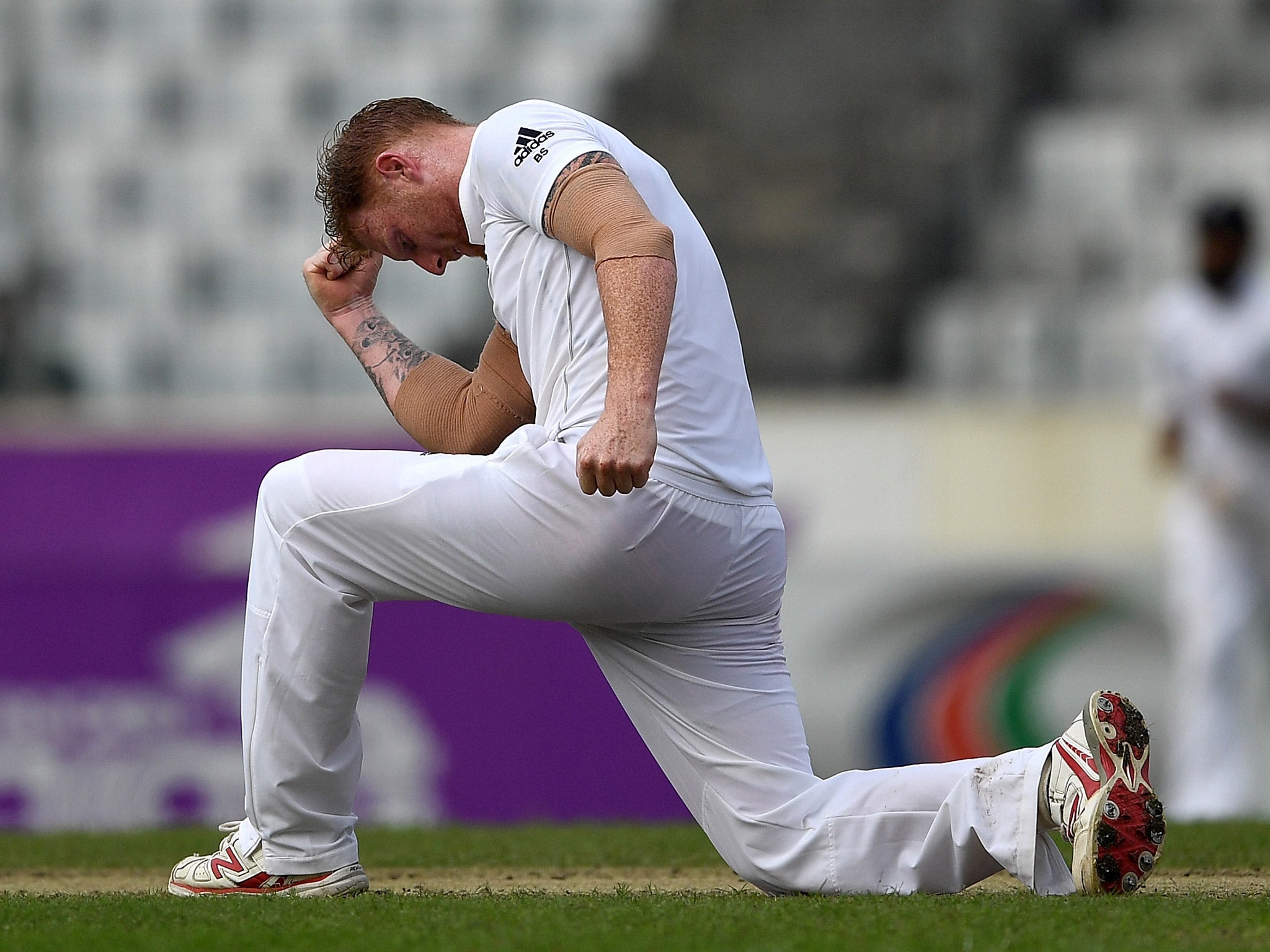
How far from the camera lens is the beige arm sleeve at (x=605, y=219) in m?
2.72

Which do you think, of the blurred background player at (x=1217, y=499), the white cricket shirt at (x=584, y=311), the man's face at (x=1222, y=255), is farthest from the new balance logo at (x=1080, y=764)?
the man's face at (x=1222, y=255)

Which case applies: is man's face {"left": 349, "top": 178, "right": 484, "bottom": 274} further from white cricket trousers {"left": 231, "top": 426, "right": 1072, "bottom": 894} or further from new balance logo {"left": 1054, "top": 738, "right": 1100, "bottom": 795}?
new balance logo {"left": 1054, "top": 738, "right": 1100, "bottom": 795}

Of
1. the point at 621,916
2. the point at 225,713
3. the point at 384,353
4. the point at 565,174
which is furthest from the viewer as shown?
the point at 225,713

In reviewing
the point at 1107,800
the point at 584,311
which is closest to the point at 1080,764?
the point at 1107,800

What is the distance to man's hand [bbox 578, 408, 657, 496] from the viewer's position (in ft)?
8.60

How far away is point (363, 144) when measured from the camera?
312 cm

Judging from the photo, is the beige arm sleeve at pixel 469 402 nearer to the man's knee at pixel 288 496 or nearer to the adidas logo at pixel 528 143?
the man's knee at pixel 288 496

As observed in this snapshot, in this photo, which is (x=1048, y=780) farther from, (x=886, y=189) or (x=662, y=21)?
(x=662, y=21)

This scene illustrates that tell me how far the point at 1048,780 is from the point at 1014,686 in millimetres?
4205

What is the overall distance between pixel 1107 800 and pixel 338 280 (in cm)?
168

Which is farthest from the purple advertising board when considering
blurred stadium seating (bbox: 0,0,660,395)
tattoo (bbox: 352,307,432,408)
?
tattoo (bbox: 352,307,432,408)

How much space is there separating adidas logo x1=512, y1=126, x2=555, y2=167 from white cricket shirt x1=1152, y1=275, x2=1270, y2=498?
4.62 meters

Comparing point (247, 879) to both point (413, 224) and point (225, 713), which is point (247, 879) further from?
point (225, 713)

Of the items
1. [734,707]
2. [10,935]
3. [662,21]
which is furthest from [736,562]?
[662,21]
